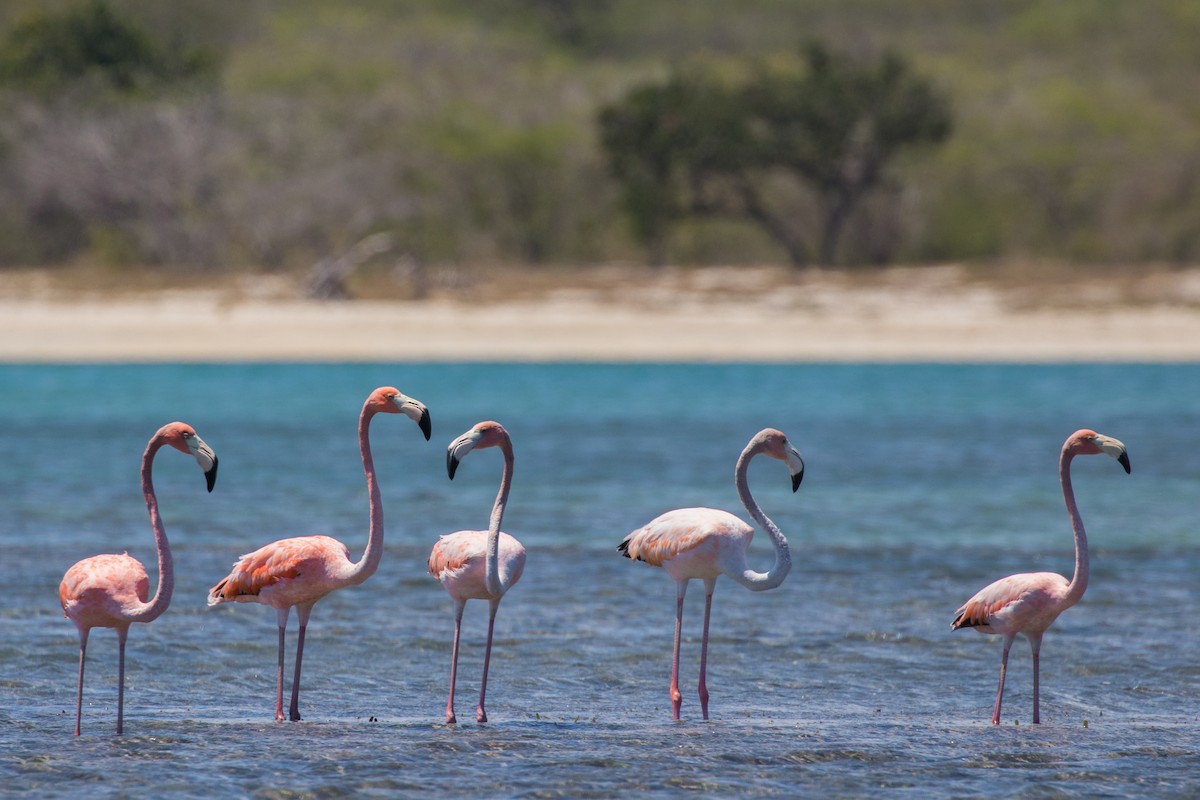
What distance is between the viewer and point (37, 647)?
852 centimetres

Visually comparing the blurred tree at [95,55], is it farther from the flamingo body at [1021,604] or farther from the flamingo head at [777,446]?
the flamingo body at [1021,604]

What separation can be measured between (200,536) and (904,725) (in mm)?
6382

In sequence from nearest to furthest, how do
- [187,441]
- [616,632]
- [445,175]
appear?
[187,441] < [616,632] < [445,175]

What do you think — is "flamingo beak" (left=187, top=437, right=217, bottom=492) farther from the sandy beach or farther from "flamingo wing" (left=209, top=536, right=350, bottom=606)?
the sandy beach

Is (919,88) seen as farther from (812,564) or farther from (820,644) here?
(820,644)

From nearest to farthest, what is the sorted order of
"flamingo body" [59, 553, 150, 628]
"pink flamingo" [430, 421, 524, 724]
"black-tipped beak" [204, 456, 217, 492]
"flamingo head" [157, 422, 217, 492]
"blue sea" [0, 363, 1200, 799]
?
"black-tipped beak" [204, 456, 217, 492] → "blue sea" [0, 363, 1200, 799] → "flamingo head" [157, 422, 217, 492] → "flamingo body" [59, 553, 150, 628] → "pink flamingo" [430, 421, 524, 724]

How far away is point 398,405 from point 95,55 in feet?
124

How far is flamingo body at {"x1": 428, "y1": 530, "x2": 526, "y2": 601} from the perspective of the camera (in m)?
7.07

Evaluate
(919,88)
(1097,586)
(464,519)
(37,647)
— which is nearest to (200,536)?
(464,519)

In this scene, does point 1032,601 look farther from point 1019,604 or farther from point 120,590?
point 120,590

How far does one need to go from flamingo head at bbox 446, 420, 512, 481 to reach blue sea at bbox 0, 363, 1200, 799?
111cm

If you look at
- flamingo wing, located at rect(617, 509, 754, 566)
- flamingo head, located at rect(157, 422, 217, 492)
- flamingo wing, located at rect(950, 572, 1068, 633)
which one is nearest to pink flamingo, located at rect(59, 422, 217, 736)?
flamingo head, located at rect(157, 422, 217, 492)

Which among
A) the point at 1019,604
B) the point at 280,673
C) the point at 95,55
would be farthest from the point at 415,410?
the point at 95,55

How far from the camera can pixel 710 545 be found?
7176 millimetres
